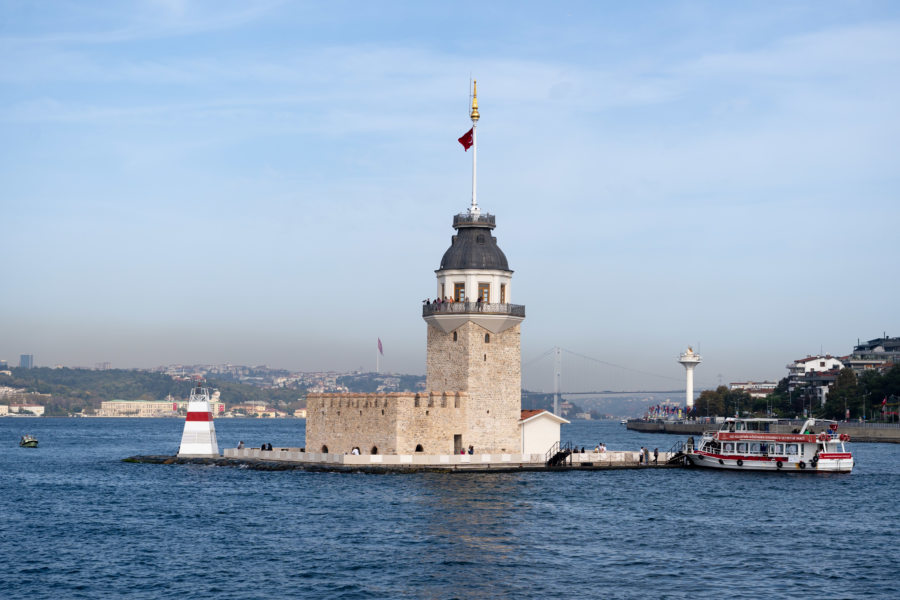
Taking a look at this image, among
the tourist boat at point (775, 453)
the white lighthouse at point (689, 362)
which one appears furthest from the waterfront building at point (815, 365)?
the tourist boat at point (775, 453)

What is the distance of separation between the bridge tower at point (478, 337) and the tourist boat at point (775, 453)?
1223cm

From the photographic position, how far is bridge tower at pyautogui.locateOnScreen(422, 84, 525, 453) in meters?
53.5

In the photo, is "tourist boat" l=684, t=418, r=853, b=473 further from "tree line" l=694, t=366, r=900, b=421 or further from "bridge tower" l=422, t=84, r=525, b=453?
"tree line" l=694, t=366, r=900, b=421

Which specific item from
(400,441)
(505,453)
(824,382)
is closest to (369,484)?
(400,441)

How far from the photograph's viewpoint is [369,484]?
47.2 m

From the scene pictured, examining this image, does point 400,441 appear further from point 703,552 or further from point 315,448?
point 703,552

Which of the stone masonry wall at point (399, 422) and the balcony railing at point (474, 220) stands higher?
the balcony railing at point (474, 220)

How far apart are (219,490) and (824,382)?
132m

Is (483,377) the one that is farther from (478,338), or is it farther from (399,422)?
(399,422)

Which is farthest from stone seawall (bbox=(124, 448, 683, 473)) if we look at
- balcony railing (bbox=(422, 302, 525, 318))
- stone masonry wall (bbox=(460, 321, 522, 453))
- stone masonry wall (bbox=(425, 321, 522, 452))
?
balcony railing (bbox=(422, 302, 525, 318))

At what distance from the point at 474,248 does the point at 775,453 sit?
66.8 feet

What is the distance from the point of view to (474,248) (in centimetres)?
5491

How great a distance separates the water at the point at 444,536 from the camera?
2802cm

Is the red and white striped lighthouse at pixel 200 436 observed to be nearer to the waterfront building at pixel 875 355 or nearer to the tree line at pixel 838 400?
the tree line at pixel 838 400
